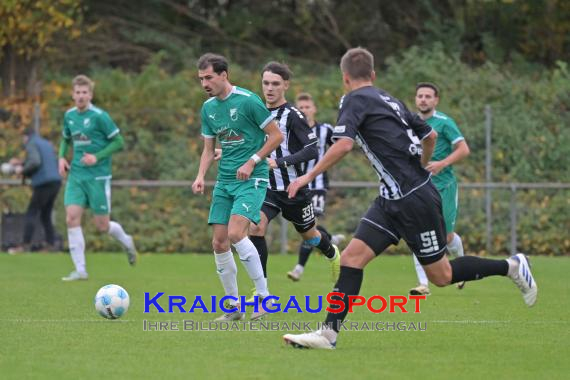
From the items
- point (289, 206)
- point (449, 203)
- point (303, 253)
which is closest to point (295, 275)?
point (303, 253)

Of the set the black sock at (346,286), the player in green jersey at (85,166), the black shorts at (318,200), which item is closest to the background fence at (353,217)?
the black shorts at (318,200)

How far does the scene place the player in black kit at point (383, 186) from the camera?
7.26 meters

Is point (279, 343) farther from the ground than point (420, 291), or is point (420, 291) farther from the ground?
point (279, 343)

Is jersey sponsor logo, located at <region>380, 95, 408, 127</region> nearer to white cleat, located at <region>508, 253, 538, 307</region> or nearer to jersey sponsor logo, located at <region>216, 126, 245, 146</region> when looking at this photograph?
white cleat, located at <region>508, 253, 538, 307</region>

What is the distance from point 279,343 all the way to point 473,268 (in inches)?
56.6

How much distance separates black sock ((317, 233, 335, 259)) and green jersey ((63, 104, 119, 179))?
3.06m

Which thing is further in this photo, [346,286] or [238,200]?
[238,200]

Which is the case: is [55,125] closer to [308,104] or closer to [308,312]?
[308,104]

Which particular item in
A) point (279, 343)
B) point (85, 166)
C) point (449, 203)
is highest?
point (85, 166)

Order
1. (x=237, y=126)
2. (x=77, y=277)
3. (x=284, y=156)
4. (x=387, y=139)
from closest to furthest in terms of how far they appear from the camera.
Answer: (x=387, y=139)
(x=237, y=126)
(x=284, y=156)
(x=77, y=277)

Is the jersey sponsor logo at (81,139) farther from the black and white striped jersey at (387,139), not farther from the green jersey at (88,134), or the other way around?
the black and white striped jersey at (387,139)

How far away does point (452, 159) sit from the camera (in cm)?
1086

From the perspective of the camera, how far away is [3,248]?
19.3 meters

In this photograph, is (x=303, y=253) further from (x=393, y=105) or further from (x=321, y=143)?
(x=393, y=105)
